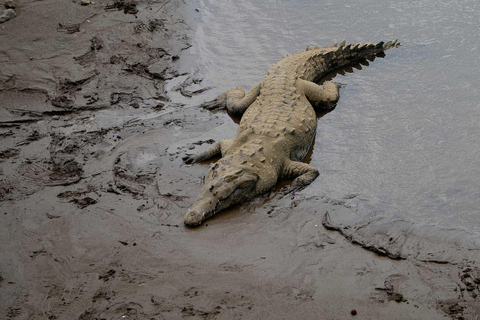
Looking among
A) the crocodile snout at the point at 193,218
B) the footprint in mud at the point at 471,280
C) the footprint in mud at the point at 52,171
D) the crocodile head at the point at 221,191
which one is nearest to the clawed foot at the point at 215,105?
the crocodile head at the point at 221,191

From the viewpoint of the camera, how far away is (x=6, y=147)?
19.1 feet

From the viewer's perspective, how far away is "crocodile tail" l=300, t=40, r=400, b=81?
25.7 feet

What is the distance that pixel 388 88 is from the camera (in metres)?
7.40

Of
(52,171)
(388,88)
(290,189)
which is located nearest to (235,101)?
(290,189)

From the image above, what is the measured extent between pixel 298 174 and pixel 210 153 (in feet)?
4.18

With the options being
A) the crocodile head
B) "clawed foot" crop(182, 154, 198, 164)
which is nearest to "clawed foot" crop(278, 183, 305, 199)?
the crocodile head

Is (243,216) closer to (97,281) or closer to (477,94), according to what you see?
(97,281)

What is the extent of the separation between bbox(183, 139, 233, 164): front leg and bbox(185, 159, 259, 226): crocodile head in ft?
1.76

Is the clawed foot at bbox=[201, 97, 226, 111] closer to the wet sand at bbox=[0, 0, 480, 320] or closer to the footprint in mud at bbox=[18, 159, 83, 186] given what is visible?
the wet sand at bbox=[0, 0, 480, 320]

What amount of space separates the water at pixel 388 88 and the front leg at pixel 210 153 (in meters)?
1.28

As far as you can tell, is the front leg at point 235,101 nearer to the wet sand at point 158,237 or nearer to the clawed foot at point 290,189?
the wet sand at point 158,237

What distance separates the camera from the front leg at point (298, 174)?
5.47 metres

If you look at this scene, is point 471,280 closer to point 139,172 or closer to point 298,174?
point 298,174

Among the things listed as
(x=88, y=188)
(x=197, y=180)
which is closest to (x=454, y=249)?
(x=197, y=180)
